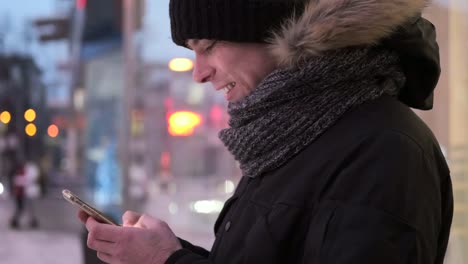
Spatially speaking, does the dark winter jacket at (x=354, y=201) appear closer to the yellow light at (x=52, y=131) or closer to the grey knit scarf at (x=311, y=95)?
the grey knit scarf at (x=311, y=95)

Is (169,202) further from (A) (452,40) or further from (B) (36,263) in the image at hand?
(A) (452,40)

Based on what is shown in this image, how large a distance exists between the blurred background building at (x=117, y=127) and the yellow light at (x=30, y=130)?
14.0 inches

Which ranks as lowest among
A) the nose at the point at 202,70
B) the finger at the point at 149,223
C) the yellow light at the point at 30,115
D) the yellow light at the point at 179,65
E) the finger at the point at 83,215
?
the yellow light at the point at 30,115

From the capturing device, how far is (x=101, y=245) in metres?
1.04

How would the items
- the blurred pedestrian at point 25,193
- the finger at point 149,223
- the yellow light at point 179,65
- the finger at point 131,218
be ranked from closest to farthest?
the finger at point 149,223 < the finger at point 131,218 < the yellow light at point 179,65 < the blurred pedestrian at point 25,193

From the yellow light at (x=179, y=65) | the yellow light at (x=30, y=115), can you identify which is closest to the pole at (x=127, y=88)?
the yellow light at (x=179, y=65)

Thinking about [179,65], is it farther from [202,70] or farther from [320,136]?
[320,136]

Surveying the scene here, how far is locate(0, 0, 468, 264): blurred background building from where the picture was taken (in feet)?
25.2

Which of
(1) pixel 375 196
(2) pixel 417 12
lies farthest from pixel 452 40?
(1) pixel 375 196

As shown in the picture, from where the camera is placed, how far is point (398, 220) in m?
0.84

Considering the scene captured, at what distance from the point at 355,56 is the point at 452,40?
1906 millimetres

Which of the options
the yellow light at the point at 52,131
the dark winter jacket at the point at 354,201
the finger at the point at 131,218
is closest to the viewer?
the dark winter jacket at the point at 354,201

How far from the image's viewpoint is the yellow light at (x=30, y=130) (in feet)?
34.8

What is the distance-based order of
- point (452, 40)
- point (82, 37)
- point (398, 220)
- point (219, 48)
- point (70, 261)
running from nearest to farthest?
1. point (398, 220)
2. point (219, 48)
3. point (452, 40)
4. point (70, 261)
5. point (82, 37)
